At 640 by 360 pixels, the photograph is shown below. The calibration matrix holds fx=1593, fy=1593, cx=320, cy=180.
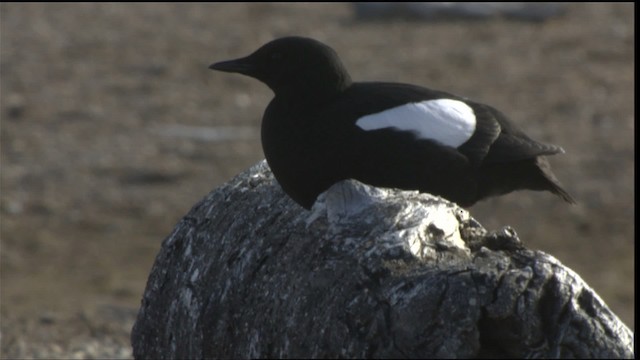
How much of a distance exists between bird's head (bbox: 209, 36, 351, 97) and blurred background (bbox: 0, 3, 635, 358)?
2589 mm

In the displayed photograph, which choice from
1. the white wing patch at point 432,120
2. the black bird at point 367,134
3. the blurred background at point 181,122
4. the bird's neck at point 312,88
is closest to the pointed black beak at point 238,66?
the black bird at point 367,134

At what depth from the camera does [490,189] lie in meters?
6.11

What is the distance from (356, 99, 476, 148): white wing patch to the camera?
5.54 m

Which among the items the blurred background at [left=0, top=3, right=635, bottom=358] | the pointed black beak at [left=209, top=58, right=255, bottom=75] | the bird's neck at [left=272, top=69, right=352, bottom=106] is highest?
the pointed black beak at [left=209, top=58, right=255, bottom=75]

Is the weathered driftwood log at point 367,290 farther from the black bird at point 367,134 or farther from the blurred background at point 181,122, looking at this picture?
the blurred background at point 181,122

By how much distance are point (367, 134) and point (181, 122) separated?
280 inches

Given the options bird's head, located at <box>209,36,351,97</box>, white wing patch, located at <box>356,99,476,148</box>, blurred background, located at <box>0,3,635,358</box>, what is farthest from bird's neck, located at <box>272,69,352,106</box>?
blurred background, located at <box>0,3,635,358</box>

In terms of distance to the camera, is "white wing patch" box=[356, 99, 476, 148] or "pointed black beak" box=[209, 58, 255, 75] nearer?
"white wing patch" box=[356, 99, 476, 148]

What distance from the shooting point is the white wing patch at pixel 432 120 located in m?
5.54

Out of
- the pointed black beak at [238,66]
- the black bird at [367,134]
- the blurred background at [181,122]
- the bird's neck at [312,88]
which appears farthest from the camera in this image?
the blurred background at [181,122]

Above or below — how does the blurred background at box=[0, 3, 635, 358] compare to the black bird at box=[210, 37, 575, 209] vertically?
below

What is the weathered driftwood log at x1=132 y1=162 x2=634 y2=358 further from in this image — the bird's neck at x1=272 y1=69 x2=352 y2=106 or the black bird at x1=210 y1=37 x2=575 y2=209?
the bird's neck at x1=272 y1=69 x2=352 y2=106

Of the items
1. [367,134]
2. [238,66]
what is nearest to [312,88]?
[367,134]

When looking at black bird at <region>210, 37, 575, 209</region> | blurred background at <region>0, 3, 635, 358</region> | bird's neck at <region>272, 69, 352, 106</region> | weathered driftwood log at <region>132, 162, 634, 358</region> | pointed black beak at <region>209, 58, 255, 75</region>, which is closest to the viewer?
weathered driftwood log at <region>132, 162, 634, 358</region>
